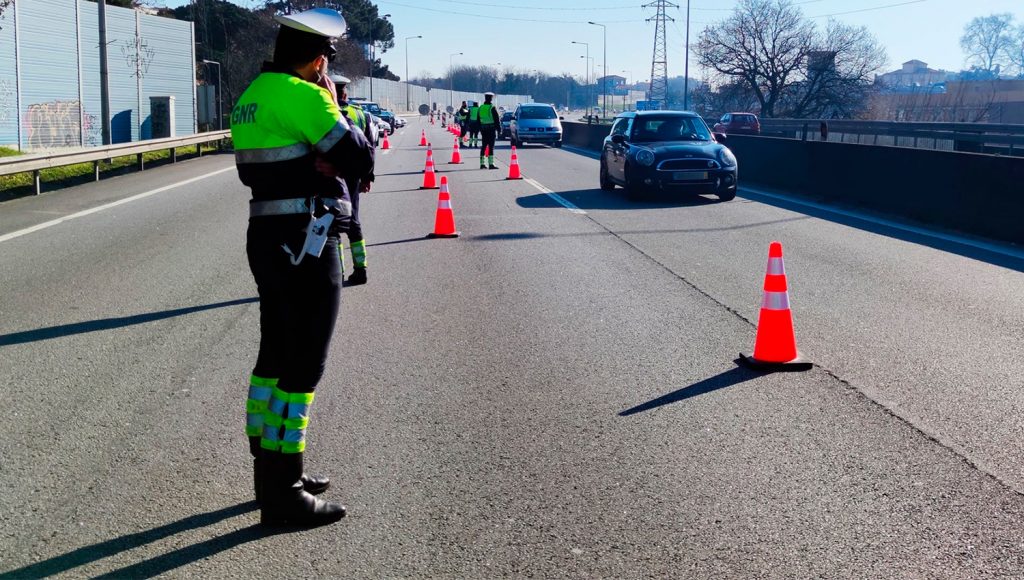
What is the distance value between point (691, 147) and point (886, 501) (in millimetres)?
14734

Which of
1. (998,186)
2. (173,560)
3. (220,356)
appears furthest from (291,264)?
(998,186)

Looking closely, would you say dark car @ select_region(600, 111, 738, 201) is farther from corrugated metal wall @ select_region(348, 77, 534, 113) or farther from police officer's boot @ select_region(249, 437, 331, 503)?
corrugated metal wall @ select_region(348, 77, 534, 113)

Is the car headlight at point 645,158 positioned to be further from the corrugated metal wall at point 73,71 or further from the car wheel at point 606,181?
the corrugated metal wall at point 73,71

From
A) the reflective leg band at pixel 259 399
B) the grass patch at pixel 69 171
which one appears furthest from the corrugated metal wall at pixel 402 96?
the reflective leg band at pixel 259 399

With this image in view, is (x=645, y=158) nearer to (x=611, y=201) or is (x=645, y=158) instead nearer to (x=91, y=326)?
(x=611, y=201)

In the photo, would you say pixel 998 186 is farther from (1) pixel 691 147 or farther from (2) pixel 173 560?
(2) pixel 173 560

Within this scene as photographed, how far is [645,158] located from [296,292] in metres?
14.9

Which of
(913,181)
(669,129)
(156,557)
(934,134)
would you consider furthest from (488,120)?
(156,557)

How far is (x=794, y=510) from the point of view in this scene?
174 inches

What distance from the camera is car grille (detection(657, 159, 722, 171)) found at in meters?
18.3

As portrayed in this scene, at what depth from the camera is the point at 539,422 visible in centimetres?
568

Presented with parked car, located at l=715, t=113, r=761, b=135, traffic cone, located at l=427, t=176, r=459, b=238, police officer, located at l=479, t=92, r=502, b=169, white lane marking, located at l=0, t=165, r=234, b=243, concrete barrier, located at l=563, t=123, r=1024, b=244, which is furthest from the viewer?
parked car, located at l=715, t=113, r=761, b=135

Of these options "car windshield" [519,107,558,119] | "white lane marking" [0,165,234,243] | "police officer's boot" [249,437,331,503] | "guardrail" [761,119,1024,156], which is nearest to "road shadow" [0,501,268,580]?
"police officer's boot" [249,437,331,503]

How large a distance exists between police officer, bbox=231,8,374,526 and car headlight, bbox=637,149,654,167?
14513mm
